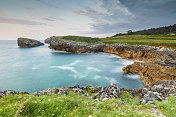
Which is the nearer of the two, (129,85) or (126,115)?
(126,115)

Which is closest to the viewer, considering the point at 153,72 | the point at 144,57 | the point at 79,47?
the point at 153,72

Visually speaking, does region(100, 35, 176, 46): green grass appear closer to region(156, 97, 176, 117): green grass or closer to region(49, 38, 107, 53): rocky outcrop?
region(49, 38, 107, 53): rocky outcrop

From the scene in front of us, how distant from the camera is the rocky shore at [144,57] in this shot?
16.9 m

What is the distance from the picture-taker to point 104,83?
19750 mm

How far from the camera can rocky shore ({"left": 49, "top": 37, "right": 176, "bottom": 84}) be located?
16.9m

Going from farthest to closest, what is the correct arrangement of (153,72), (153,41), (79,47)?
(79,47)
(153,41)
(153,72)

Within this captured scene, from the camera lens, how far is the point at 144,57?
3269 cm

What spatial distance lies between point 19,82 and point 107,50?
47101mm

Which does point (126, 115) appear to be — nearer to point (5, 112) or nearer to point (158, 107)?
point (158, 107)

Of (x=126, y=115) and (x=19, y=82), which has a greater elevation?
(x=126, y=115)

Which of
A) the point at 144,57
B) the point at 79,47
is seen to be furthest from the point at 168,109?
the point at 79,47

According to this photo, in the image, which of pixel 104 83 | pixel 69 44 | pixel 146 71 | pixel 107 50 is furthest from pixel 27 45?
pixel 146 71

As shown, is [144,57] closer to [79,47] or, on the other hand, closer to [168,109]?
[168,109]

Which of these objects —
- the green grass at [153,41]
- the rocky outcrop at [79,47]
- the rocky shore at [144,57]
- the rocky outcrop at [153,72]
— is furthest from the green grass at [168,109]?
the rocky outcrop at [79,47]
